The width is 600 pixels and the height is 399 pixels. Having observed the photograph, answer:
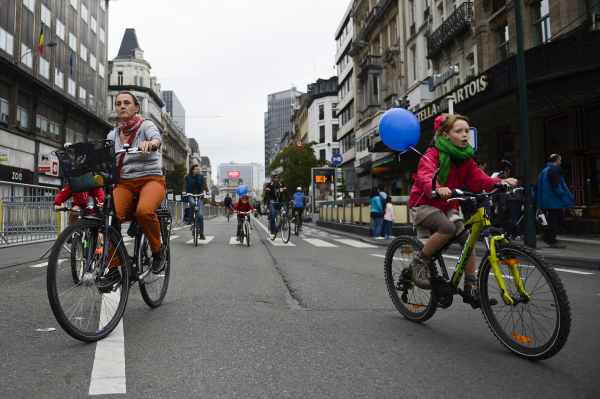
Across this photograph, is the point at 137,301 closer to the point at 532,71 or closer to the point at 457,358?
the point at 457,358

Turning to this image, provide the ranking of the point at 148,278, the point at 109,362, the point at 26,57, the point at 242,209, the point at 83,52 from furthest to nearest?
the point at 83,52 < the point at 26,57 < the point at 242,209 < the point at 148,278 < the point at 109,362

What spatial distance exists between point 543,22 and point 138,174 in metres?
16.4

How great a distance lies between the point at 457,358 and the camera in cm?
300

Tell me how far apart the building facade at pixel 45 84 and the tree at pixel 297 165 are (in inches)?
816

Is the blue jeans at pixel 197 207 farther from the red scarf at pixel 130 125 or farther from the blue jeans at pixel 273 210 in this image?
the red scarf at pixel 130 125

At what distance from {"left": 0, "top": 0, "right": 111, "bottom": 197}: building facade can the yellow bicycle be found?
25126mm

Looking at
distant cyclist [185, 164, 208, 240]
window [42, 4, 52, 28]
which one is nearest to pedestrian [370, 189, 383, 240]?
distant cyclist [185, 164, 208, 240]

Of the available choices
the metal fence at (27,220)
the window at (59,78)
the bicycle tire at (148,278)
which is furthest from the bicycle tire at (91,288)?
the window at (59,78)

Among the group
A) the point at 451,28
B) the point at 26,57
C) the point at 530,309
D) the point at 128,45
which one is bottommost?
the point at 530,309

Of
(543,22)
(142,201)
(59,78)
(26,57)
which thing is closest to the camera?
(142,201)

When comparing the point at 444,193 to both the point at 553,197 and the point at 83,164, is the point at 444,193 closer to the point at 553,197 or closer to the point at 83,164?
the point at 83,164

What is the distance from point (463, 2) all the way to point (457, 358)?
22.1 metres

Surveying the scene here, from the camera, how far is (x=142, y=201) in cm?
395

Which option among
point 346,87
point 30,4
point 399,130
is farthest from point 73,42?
point 399,130
